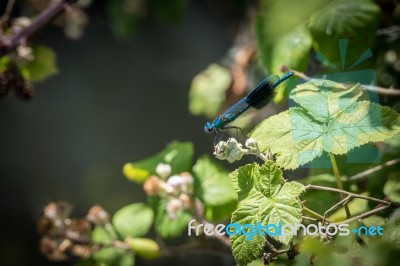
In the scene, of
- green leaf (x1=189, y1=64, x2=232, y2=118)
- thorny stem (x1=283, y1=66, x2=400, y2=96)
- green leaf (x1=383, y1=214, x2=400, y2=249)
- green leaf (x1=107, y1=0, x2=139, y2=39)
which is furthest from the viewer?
green leaf (x1=107, y1=0, x2=139, y2=39)

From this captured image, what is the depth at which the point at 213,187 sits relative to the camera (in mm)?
847

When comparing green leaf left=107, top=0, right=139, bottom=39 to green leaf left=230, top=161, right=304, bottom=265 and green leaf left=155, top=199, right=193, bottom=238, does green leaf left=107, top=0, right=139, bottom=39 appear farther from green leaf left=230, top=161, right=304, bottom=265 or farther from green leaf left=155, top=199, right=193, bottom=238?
green leaf left=230, top=161, right=304, bottom=265

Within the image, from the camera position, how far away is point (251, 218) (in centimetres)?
59

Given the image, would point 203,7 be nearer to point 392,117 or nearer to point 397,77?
Result: point 397,77

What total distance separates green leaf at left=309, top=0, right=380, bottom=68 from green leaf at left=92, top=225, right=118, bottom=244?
0.61 meters

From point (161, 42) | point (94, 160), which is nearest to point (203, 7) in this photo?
point (161, 42)

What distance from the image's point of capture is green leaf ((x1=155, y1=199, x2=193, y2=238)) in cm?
83

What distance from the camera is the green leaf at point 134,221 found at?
96 cm

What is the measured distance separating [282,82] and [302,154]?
0.15m

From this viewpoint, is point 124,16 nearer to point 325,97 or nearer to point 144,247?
point 144,247

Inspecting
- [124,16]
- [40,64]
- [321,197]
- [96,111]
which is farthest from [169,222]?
[96,111]

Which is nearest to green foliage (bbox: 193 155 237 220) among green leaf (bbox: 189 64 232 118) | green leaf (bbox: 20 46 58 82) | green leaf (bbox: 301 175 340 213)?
green leaf (bbox: 301 175 340 213)

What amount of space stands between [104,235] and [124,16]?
0.96 meters

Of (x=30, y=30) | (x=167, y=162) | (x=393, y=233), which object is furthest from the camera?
(x=30, y=30)
